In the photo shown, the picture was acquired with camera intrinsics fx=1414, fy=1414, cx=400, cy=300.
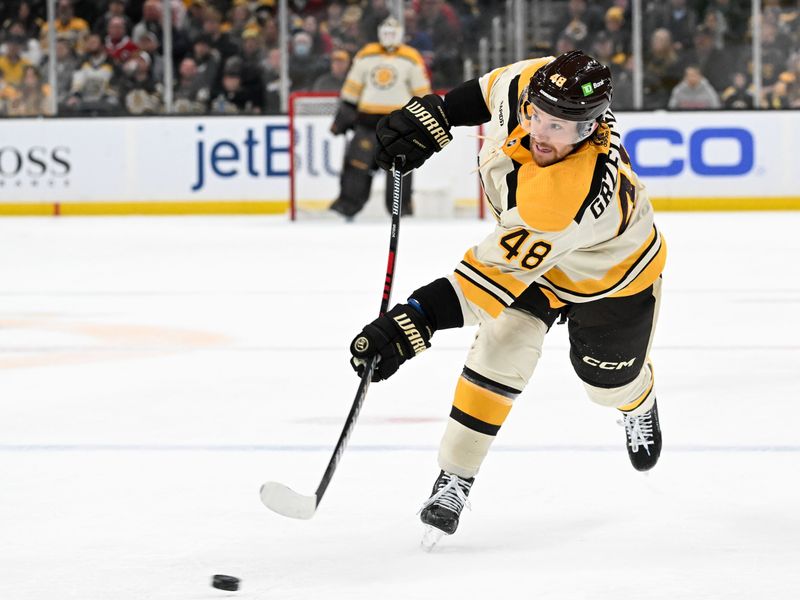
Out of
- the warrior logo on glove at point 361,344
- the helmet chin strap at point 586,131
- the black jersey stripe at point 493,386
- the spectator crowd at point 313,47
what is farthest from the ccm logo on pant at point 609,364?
the spectator crowd at point 313,47

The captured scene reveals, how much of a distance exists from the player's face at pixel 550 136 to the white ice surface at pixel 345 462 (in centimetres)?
62

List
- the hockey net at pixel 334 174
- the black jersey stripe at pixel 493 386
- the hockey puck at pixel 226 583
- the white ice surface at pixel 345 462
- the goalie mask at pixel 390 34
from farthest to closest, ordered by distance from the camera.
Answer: the hockey net at pixel 334 174 < the goalie mask at pixel 390 34 < the black jersey stripe at pixel 493 386 < the white ice surface at pixel 345 462 < the hockey puck at pixel 226 583

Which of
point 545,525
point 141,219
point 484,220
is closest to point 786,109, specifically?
point 484,220

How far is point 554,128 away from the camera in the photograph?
2.20 meters

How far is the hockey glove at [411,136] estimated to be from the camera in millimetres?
2672

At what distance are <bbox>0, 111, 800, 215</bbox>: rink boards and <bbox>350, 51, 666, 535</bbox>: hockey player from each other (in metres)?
7.32

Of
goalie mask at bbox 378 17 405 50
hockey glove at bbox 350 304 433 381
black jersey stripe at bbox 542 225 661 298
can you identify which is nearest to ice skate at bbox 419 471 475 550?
hockey glove at bbox 350 304 433 381

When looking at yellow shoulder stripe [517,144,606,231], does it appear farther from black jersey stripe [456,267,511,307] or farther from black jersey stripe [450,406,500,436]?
black jersey stripe [450,406,500,436]

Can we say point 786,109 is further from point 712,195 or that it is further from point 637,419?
Answer: point 637,419

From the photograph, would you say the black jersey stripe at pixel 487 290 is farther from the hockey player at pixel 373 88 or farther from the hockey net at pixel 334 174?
the hockey net at pixel 334 174

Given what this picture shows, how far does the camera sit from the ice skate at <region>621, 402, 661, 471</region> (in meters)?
2.72

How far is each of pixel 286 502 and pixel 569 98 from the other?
2.50ft

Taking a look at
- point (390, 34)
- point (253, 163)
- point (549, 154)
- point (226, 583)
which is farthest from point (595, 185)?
point (253, 163)

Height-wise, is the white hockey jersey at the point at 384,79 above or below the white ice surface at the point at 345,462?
above
